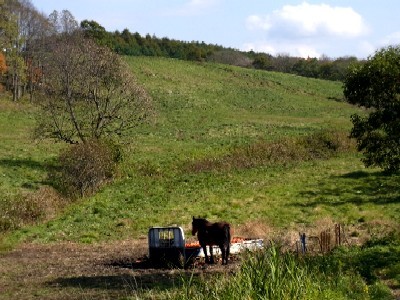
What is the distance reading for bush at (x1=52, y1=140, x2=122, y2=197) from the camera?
111 feet

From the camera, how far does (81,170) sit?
34094mm

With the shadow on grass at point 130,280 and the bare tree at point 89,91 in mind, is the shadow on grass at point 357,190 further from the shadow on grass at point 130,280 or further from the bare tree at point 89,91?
the shadow on grass at point 130,280

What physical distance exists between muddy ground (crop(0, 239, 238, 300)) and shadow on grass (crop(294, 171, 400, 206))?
12.7m

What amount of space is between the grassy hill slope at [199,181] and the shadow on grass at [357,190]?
2.3 inches

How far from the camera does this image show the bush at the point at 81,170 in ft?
111

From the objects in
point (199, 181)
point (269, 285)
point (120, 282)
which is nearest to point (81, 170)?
point (199, 181)

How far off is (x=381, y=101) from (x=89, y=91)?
24949 millimetres

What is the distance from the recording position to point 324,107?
8419 centimetres

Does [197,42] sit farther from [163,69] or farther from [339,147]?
[339,147]

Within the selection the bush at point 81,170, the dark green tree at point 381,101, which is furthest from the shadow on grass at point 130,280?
the bush at point 81,170

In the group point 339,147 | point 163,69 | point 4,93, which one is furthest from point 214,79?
point 339,147

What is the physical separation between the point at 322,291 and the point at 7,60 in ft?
211

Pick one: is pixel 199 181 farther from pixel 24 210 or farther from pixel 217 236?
pixel 217 236

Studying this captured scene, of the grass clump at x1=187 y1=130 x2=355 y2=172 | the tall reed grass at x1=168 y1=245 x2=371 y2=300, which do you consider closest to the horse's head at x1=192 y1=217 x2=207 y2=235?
the tall reed grass at x1=168 y1=245 x2=371 y2=300
